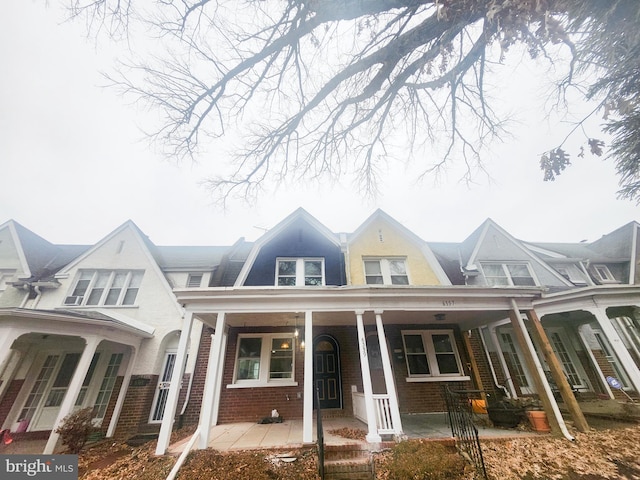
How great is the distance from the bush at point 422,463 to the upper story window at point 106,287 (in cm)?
1092

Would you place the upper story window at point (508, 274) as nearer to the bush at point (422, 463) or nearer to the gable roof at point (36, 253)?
the bush at point (422, 463)

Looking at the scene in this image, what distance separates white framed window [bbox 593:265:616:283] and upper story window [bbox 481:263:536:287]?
17.2ft

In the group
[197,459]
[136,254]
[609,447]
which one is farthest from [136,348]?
[609,447]

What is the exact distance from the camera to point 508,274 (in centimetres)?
1060

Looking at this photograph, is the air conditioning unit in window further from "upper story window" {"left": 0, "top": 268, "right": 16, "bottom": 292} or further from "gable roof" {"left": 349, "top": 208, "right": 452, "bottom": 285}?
"gable roof" {"left": 349, "top": 208, "right": 452, "bottom": 285}

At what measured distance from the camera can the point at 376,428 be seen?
5160 millimetres

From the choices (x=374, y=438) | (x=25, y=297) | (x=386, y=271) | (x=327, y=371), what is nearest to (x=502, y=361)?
(x=386, y=271)

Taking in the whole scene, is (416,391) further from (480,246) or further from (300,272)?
(480,246)

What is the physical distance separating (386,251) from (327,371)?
5223 mm

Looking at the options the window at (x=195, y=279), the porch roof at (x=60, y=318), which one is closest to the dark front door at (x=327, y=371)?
the window at (x=195, y=279)

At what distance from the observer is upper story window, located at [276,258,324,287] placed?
359 inches

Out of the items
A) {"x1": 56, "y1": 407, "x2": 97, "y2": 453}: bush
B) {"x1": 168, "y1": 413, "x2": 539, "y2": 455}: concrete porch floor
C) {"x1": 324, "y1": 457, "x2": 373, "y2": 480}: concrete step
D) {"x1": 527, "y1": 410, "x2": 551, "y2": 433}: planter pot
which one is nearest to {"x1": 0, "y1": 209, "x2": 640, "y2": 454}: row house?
{"x1": 527, "y1": 410, "x2": 551, "y2": 433}: planter pot

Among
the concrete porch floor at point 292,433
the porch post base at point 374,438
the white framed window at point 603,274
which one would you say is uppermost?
the white framed window at point 603,274

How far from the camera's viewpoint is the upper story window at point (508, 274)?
10391 millimetres
